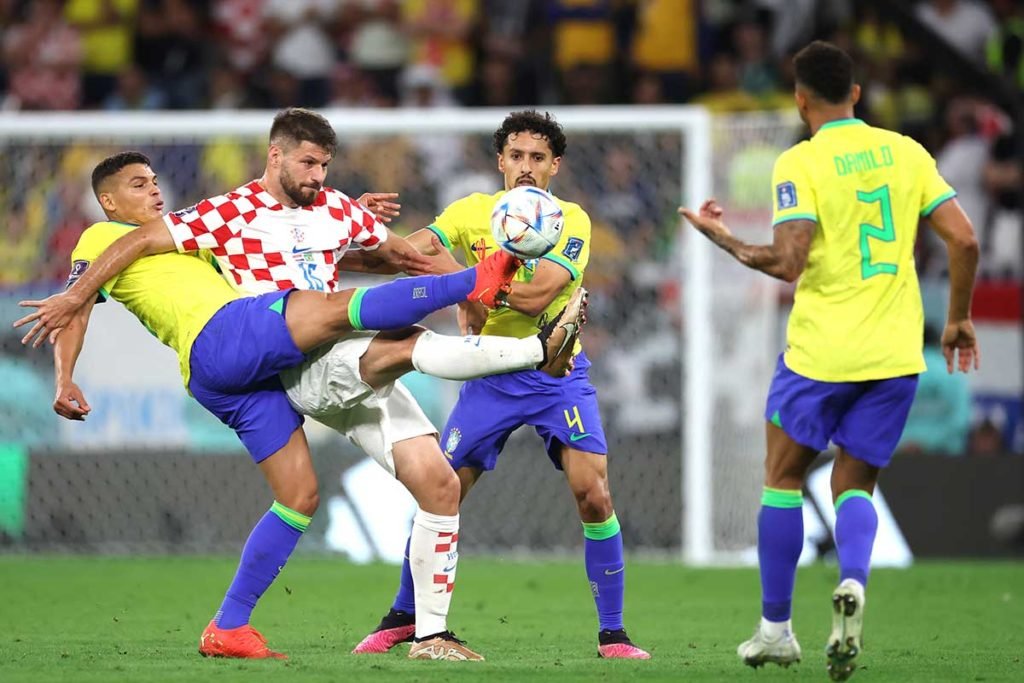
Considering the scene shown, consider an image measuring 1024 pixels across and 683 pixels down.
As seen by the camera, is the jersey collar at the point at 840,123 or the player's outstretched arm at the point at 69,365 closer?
the jersey collar at the point at 840,123

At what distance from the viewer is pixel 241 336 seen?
5.79 metres

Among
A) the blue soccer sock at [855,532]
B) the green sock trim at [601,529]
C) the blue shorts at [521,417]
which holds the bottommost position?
the green sock trim at [601,529]

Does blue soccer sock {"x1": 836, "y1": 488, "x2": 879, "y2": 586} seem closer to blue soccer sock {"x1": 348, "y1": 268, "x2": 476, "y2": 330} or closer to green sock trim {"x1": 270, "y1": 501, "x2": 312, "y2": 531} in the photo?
blue soccer sock {"x1": 348, "y1": 268, "x2": 476, "y2": 330}

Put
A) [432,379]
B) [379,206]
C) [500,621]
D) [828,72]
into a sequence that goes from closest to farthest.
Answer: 1. [828,72]
2. [379,206]
3. [500,621]
4. [432,379]

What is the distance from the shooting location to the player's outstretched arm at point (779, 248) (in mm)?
5414

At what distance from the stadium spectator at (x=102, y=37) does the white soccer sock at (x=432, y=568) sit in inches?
363

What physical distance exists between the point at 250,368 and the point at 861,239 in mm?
2168

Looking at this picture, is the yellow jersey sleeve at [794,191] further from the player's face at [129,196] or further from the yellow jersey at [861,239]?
the player's face at [129,196]

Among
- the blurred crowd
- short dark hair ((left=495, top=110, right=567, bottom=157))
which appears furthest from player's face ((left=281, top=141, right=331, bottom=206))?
the blurred crowd

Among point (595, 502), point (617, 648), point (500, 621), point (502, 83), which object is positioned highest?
point (502, 83)

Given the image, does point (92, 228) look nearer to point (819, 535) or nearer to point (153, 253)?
point (153, 253)

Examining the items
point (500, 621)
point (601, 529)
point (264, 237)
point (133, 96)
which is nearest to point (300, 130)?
point (264, 237)

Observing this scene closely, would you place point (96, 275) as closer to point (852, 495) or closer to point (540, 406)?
point (540, 406)

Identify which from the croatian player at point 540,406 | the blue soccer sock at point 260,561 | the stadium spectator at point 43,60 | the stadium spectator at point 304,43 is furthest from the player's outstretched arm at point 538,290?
the stadium spectator at point 43,60
